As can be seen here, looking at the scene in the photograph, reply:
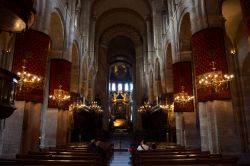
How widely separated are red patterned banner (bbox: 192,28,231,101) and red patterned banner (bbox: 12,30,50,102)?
6.98 meters

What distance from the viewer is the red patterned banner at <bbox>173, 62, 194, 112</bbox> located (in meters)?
13.9

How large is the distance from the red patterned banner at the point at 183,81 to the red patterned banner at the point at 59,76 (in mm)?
6884

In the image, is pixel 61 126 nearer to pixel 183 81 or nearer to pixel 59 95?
pixel 59 95

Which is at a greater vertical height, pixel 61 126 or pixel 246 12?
pixel 246 12

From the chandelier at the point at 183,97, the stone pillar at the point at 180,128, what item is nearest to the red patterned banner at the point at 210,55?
the chandelier at the point at 183,97

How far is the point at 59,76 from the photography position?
45.3 ft

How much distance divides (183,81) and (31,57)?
349 inches

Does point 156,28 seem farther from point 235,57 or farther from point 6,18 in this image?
point 6,18

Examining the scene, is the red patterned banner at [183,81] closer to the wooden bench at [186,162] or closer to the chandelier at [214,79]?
the chandelier at [214,79]

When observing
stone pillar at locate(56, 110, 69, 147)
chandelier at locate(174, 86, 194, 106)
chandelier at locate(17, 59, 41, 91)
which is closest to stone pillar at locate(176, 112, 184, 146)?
chandelier at locate(174, 86, 194, 106)

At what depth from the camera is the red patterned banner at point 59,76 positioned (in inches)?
536

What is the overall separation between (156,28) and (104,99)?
1826 cm

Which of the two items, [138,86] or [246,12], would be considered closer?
[246,12]

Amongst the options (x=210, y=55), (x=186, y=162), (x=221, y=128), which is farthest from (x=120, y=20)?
(x=186, y=162)
